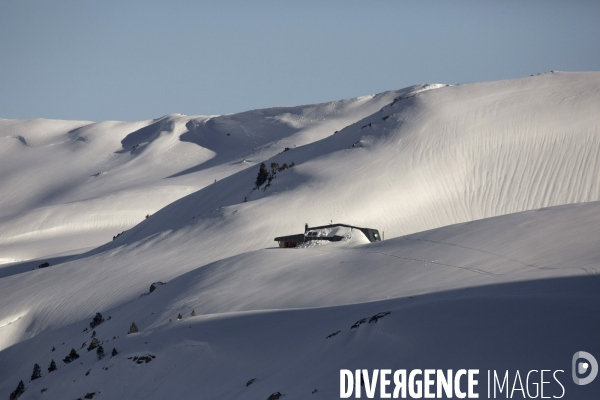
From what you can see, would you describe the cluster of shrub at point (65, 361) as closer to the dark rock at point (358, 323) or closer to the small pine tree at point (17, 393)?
the small pine tree at point (17, 393)

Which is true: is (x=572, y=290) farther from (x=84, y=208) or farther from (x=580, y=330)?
(x=84, y=208)

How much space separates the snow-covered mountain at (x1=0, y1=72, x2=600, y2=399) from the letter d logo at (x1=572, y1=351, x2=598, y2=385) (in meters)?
0.16

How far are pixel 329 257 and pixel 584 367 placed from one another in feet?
51.0

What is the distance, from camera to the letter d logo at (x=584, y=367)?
10.5 m

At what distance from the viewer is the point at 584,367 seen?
10766mm

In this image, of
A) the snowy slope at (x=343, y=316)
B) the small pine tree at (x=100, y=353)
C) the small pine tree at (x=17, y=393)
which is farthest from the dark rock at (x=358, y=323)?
the small pine tree at (x=17, y=393)

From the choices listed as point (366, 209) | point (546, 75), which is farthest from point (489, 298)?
point (546, 75)

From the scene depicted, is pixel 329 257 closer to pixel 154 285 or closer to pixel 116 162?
pixel 154 285

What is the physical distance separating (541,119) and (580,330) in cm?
3624

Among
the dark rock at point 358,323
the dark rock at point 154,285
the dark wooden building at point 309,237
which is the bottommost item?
the dark rock at point 358,323

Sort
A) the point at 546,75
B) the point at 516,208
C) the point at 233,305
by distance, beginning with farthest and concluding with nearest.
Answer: the point at 546,75 < the point at 516,208 < the point at 233,305

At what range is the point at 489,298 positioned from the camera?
1407 cm

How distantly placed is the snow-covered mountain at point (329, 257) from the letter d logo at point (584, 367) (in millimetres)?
165

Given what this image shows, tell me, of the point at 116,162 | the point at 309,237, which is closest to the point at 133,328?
the point at 309,237
